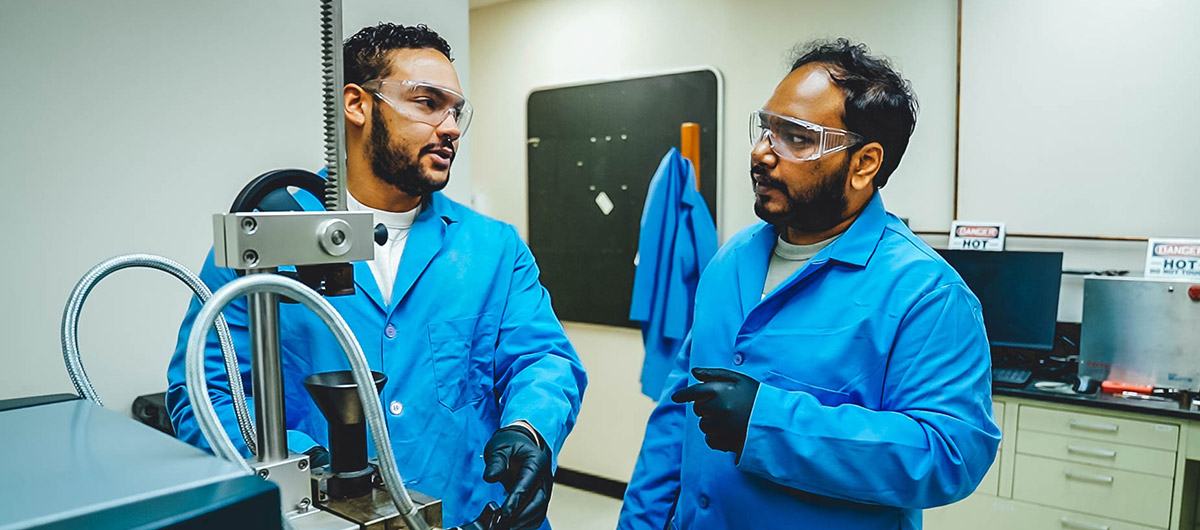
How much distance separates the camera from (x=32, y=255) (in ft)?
5.84

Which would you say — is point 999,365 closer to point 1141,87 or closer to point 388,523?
point 1141,87

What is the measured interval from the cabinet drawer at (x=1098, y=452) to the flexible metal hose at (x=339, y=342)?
2492 mm

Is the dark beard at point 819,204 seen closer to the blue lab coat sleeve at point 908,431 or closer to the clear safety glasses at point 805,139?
the clear safety glasses at point 805,139

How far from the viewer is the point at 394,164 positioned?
1.35 metres

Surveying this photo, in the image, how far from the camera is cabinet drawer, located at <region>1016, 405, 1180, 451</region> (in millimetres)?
2277

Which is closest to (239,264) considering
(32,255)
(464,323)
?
(464,323)

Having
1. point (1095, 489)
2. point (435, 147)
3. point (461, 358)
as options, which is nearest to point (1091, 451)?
point (1095, 489)

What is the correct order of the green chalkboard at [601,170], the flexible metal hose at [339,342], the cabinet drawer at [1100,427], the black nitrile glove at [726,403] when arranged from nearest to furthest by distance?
1. the flexible metal hose at [339,342]
2. the black nitrile glove at [726,403]
3. the cabinet drawer at [1100,427]
4. the green chalkboard at [601,170]

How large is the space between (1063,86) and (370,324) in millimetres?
2635

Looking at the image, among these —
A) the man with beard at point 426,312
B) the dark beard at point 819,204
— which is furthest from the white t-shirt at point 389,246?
the dark beard at point 819,204

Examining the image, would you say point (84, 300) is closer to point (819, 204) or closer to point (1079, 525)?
point (819, 204)

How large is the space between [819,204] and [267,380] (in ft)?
3.36

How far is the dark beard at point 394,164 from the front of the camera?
1.35m

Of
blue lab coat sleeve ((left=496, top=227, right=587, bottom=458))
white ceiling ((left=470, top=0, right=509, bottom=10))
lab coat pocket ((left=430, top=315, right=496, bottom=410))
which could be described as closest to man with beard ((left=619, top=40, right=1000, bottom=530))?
blue lab coat sleeve ((left=496, top=227, right=587, bottom=458))
